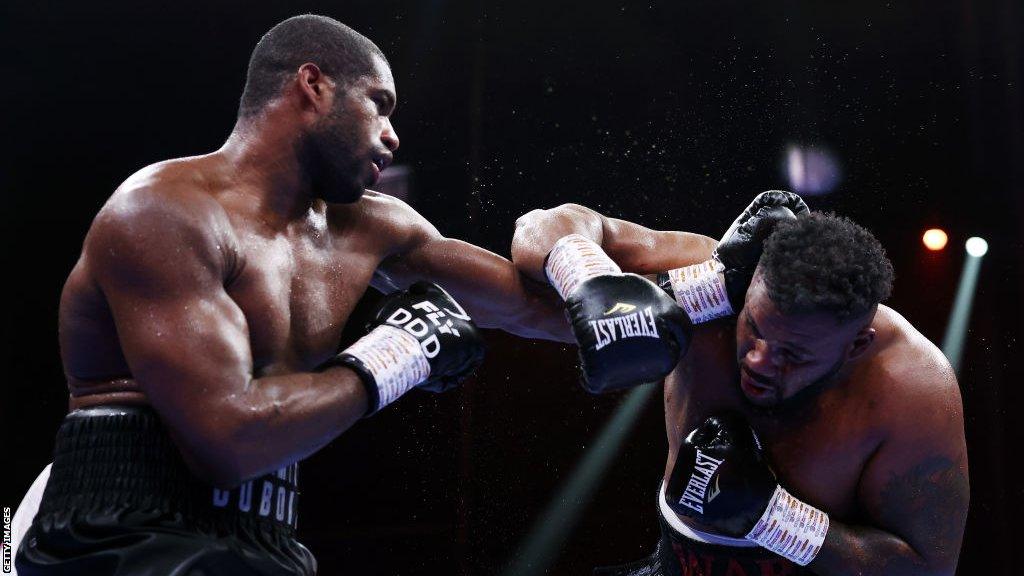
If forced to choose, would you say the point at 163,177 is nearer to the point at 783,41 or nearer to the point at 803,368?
the point at 803,368

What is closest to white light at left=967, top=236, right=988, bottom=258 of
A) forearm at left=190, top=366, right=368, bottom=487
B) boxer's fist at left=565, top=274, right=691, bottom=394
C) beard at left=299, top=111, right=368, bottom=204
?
boxer's fist at left=565, top=274, right=691, bottom=394

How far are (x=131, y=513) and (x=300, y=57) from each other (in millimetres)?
1055

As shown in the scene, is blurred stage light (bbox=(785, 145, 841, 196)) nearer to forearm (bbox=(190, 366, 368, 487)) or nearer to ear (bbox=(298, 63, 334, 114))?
ear (bbox=(298, 63, 334, 114))

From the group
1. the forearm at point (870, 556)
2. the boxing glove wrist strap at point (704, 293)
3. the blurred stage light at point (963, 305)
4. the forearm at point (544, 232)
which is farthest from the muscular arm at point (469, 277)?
the blurred stage light at point (963, 305)

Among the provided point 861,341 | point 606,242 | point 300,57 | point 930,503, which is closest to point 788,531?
point 930,503

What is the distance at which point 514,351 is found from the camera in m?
4.81

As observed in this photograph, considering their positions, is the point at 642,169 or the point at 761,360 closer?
the point at 761,360

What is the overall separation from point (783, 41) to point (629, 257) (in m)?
2.72

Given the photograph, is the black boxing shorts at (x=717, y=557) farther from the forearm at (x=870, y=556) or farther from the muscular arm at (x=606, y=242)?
the muscular arm at (x=606, y=242)

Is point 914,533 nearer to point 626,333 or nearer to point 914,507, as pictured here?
point 914,507

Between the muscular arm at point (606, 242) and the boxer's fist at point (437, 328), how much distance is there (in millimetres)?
367

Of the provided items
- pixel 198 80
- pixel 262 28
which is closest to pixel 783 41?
pixel 262 28

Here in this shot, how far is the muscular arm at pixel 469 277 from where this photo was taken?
234cm

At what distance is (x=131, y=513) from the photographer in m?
1.62
